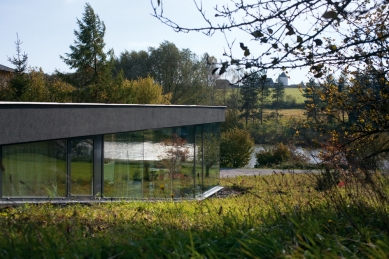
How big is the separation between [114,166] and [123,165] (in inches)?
18.0

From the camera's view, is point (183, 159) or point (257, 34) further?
point (183, 159)

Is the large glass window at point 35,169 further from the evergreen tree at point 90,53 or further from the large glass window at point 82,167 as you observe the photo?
the evergreen tree at point 90,53

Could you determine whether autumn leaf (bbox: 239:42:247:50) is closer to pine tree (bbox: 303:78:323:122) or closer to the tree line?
pine tree (bbox: 303:78:323:122)

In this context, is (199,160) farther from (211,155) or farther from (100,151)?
(100,151)

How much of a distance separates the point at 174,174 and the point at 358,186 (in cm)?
1318

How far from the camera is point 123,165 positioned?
16.3m

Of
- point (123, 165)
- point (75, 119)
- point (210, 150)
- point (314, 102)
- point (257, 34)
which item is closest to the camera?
point (257, 34)

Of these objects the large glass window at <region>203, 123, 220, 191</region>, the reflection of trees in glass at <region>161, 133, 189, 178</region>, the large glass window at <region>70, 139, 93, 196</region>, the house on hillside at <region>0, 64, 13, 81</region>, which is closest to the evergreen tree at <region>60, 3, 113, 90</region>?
the house on hillside at <region>0, 64, 13, 81</region>

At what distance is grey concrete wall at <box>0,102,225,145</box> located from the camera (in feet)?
38.2

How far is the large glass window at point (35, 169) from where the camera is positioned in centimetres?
1243

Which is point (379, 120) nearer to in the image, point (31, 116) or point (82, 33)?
point (31, 116)

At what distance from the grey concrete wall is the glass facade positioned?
1.40 ft

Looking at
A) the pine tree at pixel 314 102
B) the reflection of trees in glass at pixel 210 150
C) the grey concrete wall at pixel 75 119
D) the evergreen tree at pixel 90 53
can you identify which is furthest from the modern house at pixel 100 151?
the evergreen tree at pixel 90 53

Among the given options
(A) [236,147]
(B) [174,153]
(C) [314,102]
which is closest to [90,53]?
(A) [236,147]
